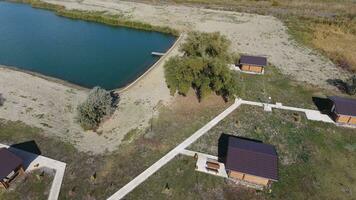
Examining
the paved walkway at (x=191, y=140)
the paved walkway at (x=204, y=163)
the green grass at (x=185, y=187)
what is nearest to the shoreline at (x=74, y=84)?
the paved walkway at (x=191, y=140)

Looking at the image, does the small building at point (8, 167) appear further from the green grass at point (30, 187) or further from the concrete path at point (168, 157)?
the concrete path at point (168, 157)

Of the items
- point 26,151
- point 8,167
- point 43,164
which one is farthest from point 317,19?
point 8,167

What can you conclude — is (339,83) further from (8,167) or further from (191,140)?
(8,167)

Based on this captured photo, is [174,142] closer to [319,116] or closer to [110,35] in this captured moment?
[319,116]

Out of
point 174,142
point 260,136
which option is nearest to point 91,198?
point 174,142

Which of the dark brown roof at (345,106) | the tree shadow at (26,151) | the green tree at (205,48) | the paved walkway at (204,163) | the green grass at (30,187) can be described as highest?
the green tree at (205,48)

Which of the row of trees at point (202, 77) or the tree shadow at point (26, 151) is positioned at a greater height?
the row of trees at point (202, 77)
